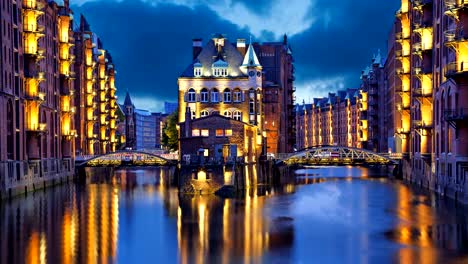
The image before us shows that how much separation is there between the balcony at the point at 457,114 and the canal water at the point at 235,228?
7.20 m

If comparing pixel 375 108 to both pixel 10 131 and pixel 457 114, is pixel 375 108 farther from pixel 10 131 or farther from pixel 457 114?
pixel 10 131

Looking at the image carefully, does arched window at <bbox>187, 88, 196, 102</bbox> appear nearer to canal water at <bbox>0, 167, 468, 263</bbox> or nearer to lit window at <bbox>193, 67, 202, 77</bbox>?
lit window at <bbox>193, 67, 202, 77</bbox>

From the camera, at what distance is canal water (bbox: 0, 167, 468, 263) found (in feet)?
127

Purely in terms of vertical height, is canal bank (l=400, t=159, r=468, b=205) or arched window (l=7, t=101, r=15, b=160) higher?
arched window (l=7, t=101, r=15, b=160)

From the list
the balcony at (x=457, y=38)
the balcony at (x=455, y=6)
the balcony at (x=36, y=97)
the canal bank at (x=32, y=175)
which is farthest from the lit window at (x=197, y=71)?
the balcony at (x=457, y=38)

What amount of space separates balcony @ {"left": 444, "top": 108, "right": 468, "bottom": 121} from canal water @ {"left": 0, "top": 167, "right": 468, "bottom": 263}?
720 centimetres

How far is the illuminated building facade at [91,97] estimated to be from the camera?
11675 cm

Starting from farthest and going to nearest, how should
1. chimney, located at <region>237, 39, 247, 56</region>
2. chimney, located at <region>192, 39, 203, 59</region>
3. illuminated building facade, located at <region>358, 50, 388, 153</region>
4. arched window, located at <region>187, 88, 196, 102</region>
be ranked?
1. illuminated building facade, located at <region>358, 50, 388, 153</region>
2. chimney, located at <region>192, 39, 203, 59</region>
3. chimney, located at <region>237, 39, 247, 56</region>
4. arched window, located at <region>187, 88, 196, 102</region>

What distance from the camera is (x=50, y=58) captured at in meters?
91.6

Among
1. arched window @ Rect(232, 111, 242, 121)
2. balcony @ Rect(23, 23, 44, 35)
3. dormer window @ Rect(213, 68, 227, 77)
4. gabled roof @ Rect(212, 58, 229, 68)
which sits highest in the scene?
balcony @ Rect(23, 23, 44, 35)

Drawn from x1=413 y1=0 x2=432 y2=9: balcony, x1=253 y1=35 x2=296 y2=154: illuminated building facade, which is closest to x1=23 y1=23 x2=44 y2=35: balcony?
x1=413 y1=0 x2=432 y2=9: balcony

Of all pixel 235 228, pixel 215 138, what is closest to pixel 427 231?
pixel 235 228

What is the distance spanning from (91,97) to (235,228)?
79.6m

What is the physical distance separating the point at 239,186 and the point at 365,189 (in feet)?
52.8
